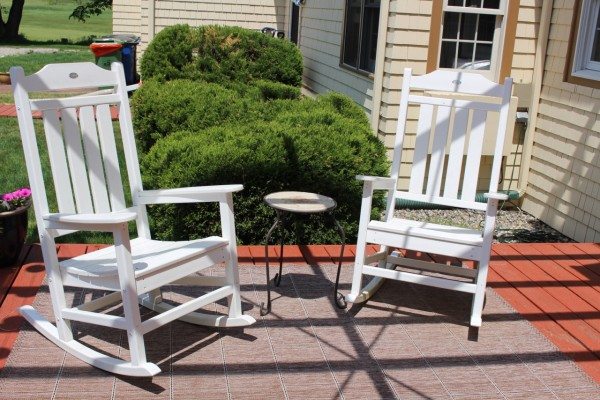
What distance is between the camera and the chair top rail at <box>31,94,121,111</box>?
318 cm

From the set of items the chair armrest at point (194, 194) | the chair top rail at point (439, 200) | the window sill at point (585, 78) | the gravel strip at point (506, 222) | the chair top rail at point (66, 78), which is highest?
the chair top rail at point (66, 78)

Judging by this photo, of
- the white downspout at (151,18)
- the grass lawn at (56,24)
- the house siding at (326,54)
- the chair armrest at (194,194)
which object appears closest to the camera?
the chair armrest at (194,194)

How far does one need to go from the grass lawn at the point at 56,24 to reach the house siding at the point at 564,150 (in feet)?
57.8

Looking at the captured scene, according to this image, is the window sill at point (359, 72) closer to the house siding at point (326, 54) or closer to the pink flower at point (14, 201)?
the house siding at point (326, 54)

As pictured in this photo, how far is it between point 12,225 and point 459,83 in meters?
2.62

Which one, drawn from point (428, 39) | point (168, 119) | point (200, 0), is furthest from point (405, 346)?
point (200, 0)

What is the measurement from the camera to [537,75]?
19.8 ft

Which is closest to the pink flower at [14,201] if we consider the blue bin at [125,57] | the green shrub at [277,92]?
the green shrub at [277,92]

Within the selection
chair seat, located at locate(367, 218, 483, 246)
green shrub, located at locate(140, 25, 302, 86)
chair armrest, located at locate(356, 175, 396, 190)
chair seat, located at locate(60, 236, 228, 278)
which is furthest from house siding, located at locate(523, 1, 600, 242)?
green shrub, located at locate(140, 25, 302, 86)

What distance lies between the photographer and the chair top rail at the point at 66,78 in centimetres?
309

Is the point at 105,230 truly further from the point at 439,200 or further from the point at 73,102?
the point at 439,200

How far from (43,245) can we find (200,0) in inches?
372

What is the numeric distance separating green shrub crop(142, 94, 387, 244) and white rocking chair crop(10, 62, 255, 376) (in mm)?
969

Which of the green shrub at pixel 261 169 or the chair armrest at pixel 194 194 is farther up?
the chair armrest at pixel 194 194
